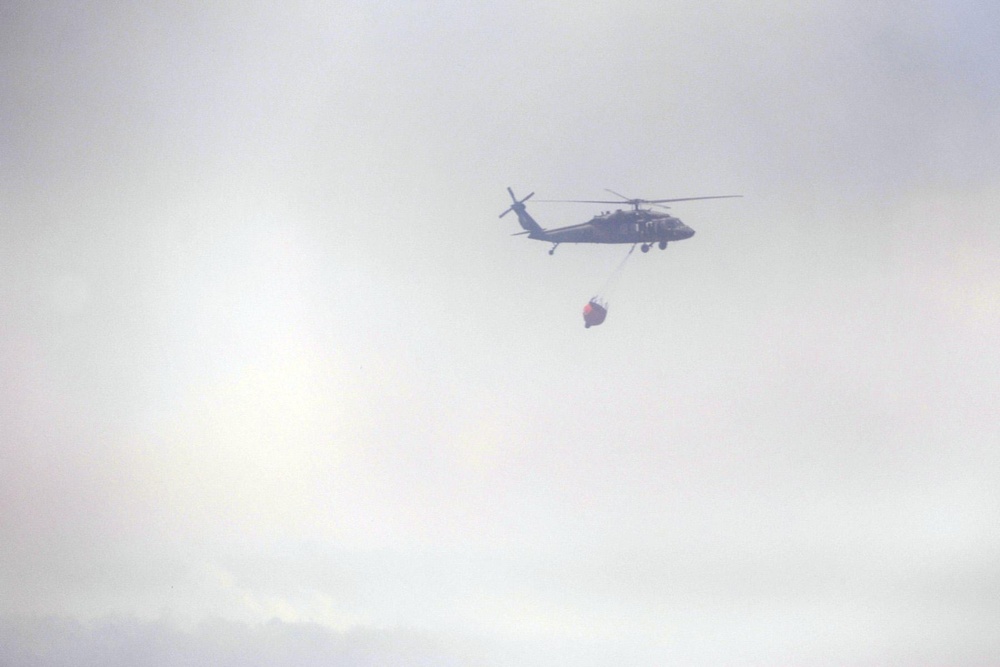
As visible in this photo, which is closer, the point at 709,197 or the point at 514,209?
the point at 709,197

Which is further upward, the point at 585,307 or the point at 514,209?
the point at 514,209

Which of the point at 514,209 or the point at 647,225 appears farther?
the point at 514,209

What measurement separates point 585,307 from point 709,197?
13249 mm

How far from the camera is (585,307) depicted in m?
87.6

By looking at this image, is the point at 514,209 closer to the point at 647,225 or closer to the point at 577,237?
the point at 577,237

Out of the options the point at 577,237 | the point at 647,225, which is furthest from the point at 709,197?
the point at 577,237

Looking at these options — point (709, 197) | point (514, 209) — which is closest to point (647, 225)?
point (709, 197)

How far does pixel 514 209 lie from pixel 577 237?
7285mm

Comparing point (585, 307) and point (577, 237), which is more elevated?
point (577, 237)

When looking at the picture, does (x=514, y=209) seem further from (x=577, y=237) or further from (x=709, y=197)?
(x=709, y=197)

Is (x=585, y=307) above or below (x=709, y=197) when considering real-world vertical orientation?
below

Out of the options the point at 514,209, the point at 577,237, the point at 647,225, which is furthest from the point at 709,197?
the point at 514,209

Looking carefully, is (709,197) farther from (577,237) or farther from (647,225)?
(577,237)

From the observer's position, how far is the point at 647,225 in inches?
3482
